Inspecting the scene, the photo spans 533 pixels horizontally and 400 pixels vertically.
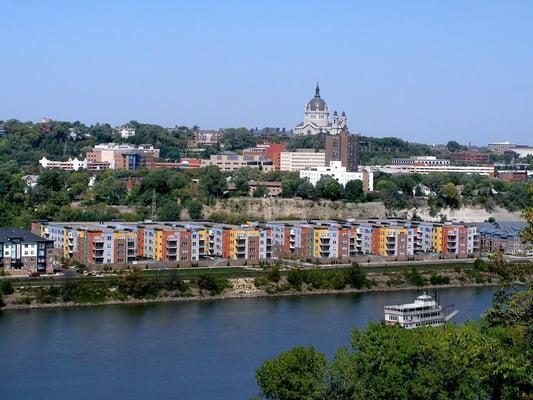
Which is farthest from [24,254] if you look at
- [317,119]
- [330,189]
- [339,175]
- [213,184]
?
[317,119]

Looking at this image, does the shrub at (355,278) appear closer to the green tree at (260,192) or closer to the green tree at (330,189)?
the green tree at (330,189)

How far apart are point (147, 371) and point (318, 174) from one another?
14263 mm

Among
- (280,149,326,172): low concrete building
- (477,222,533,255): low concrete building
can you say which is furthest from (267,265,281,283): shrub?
(280,149,326,172): low concrete building

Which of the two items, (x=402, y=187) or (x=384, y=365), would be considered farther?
(x=402, y=187)

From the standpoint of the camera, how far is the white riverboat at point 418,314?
8.63m

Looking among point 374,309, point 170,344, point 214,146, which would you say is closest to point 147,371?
point 170,344

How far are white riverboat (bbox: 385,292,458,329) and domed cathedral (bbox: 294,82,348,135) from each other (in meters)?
24.2

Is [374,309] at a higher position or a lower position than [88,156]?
lower

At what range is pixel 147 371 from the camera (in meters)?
6.88

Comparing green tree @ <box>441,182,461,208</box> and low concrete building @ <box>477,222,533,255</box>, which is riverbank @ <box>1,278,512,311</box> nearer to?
low concrete building @ <box>477,222,533,255</box>

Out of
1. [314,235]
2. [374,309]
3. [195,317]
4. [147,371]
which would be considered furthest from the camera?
[314,235]

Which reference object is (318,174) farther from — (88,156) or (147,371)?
(147,371)

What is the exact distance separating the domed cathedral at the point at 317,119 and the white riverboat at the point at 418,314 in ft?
79.4

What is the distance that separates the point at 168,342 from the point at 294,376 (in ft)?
9.44
